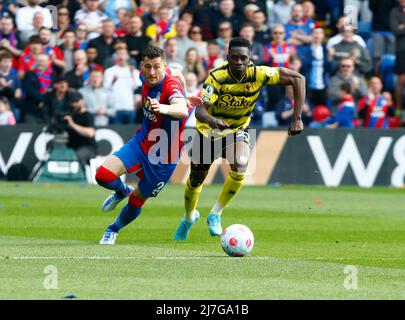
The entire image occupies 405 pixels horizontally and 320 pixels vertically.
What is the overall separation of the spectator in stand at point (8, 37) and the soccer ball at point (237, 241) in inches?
572

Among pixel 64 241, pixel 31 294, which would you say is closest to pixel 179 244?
pixel 64 241

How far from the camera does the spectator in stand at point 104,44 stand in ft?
85.3

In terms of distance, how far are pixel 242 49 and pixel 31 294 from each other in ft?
18.4

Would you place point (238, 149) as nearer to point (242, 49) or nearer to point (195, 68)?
point (242, 49)

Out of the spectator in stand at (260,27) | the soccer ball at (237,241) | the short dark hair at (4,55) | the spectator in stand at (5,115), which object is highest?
the soccer ball at (237,241)

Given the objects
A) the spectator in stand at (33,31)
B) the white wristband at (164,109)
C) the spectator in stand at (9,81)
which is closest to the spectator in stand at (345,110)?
the spectator in stand at (33,31)

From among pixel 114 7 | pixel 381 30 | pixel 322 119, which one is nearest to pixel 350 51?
pixel 381 30

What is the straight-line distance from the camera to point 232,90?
48.7ft

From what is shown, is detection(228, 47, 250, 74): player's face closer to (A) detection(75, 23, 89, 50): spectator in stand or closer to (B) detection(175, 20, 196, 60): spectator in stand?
(B) detection(175, 20, 196, 60): spectator in stand

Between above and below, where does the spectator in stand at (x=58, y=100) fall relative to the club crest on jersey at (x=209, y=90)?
below

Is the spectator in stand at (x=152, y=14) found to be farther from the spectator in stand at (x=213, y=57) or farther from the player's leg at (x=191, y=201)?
the player's leg at (x=191, y=201)

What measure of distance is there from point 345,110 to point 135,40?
4841 millimetres

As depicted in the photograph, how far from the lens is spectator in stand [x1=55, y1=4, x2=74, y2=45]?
26234mm

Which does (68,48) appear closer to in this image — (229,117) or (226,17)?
(226,17)
